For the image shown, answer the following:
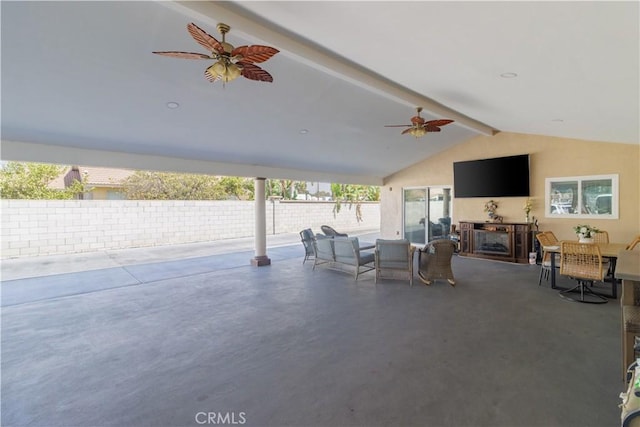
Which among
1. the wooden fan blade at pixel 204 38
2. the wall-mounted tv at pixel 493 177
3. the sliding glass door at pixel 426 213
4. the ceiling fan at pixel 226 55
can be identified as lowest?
the sliding glass door at pixel 426 213

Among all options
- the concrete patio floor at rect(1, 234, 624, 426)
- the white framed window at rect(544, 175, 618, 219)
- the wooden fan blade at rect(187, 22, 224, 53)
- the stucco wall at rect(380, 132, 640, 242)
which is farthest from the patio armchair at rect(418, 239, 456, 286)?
the wooden fan blade at rect(187, 22, 224, 53)

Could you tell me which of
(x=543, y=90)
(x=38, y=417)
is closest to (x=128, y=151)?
(x=38, y=417)

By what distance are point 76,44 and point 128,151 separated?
289 cm

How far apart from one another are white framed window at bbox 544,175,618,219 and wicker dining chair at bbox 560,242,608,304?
3.06m

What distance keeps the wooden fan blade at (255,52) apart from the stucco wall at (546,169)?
303 inches

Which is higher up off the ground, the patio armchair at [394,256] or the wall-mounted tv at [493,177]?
the wall-mounted tv at [493,177]

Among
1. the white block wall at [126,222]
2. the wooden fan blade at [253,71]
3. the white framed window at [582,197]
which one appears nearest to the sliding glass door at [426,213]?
the white framed window at [582,197]

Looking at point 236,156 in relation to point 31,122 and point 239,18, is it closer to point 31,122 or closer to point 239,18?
point 31,122

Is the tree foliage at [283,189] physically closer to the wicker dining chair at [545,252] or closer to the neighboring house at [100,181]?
the neighboring house at [100,181]

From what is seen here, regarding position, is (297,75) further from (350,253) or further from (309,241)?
(309,241)

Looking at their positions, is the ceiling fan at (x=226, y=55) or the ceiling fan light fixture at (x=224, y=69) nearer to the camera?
the ceiling fan at (x=226, y=55)

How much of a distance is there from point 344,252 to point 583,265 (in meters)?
3.90

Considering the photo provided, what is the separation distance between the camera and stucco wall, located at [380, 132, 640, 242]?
6410mm

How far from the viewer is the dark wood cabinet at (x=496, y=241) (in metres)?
7.51
